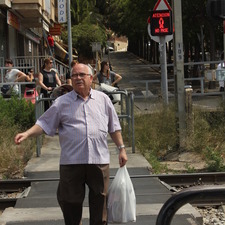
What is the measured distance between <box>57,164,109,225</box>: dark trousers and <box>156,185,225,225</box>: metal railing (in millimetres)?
2249

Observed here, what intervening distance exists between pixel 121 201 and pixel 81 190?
0.36 metres

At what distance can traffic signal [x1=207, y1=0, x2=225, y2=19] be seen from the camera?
10099 millimetres

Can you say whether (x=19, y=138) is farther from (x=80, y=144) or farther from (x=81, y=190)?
(x=81, y=190)

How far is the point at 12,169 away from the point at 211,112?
4727 millimetres

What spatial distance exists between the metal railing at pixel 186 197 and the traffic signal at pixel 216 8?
295 inches

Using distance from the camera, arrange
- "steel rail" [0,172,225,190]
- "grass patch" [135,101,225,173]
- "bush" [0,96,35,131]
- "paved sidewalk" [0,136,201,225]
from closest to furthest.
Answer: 1. "paved sidewalk" [0,136,201,225]
2. "steel rail" [0,172,225,190]
3. "grass patch" [135,101,225,173]
4. "bush" [0,96,35,131]

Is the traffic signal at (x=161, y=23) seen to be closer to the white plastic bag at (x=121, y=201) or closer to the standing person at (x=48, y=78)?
the standing person at (x=48, y=78)

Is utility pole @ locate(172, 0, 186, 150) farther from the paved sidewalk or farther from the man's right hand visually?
the man's right hand

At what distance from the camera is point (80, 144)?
17.1 feet

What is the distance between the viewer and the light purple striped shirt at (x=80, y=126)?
5219 millimetres

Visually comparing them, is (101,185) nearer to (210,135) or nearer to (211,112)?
(210,135)

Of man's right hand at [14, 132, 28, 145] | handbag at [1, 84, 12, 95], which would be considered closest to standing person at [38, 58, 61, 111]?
handbag at [1, 84, 12, 95]

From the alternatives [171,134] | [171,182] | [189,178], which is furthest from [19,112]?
[189,178]

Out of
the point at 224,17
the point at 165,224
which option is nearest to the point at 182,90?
the point at 224,17
